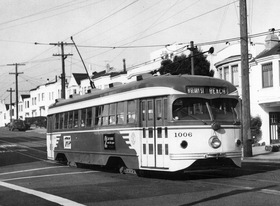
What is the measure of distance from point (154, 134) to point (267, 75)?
21865mm

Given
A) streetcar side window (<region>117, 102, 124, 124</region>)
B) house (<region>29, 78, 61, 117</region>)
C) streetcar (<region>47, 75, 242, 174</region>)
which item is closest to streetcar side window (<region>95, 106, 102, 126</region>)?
streetcar (<region>47, 75, 242, 174</region>)

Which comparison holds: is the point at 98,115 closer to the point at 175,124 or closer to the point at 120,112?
the point at 120,112

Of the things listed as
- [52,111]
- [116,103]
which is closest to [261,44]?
[52,111]

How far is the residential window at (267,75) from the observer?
1325 inches

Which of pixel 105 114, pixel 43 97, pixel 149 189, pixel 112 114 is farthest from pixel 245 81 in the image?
pixel 43 97

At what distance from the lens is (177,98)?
537 inches

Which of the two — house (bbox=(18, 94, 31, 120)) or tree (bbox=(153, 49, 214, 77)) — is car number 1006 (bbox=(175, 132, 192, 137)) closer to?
tree (bbox=(153, 49, 214, 77))

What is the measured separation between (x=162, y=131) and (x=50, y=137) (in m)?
10.9

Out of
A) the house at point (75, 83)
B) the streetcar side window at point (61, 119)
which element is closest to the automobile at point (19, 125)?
the house at point (75, 83)

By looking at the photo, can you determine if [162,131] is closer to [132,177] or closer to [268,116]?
[132,177]

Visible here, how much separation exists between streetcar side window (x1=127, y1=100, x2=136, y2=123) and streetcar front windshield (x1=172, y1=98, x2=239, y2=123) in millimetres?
1780

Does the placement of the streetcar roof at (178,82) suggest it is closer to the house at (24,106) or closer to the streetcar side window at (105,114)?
the streetcar side window at (105,114)

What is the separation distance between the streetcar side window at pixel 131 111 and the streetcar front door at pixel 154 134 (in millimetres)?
455

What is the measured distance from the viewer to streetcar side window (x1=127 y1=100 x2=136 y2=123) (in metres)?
15.1
